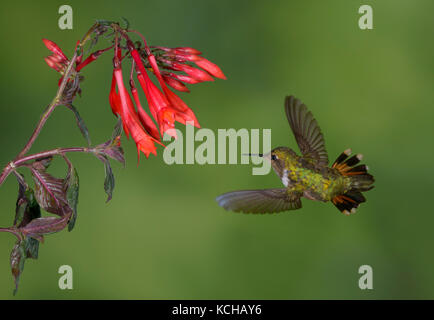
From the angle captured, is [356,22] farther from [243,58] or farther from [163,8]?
[163,8]

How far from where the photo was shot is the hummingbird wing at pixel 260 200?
743 millimetres

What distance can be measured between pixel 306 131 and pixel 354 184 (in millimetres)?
128

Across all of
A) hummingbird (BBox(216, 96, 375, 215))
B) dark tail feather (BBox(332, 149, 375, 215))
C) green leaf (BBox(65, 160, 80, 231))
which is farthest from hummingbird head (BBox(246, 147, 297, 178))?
green leaf (BBox(65, 160, 80, 231))

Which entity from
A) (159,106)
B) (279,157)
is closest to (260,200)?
(279,157)

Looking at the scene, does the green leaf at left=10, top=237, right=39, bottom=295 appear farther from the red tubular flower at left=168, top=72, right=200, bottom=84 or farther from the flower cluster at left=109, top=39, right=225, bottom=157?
the red tubular flower at left=168, top=72, right=200, bottom=84

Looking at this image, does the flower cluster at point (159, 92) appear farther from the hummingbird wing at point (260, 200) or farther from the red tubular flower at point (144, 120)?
the hummingbird wing at point (260, 200)

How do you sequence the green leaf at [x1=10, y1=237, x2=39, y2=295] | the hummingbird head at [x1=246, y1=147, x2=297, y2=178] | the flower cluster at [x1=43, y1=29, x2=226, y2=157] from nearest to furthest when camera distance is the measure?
the green leaf at [x1=10, y1=237, x2=39, y2=295] → the flower cluster at [x1=43, y1=29, x2=226, y2=157] → the hummingbird head at [x1=246, y1=147, x2=297, y2=178]

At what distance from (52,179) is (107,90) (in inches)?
42.7

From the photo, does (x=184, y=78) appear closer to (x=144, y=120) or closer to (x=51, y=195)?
(x=144, y=120)

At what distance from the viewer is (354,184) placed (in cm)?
95

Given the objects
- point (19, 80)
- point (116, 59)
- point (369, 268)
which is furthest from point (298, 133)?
point (19, 80)

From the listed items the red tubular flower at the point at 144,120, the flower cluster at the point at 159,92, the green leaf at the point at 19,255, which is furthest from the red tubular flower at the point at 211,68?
the green leaf at the point at 19,255

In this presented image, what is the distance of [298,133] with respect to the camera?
94cm

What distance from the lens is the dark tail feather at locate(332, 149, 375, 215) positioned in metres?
0.95
